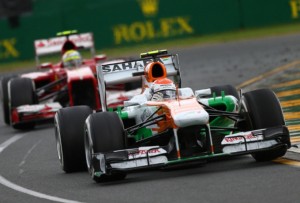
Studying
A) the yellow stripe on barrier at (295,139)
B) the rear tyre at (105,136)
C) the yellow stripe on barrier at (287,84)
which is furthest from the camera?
the yellow stripe on barrier at (287,84)

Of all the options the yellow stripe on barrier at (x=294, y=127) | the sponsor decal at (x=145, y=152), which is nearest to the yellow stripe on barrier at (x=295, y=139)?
the yellow stripe on barrier at (x=294, y=127)

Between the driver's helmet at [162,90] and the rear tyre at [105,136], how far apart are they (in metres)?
0.97

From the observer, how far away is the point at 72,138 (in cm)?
1354

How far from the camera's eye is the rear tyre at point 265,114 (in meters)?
12.6

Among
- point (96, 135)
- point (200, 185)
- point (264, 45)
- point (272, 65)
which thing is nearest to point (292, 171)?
point (200, 185)

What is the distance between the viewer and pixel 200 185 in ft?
37.0

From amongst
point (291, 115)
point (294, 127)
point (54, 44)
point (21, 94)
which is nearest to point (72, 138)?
point (294, 127)

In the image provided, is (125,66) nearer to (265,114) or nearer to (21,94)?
(265,114)

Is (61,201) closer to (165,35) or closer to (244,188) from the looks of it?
(244,188)

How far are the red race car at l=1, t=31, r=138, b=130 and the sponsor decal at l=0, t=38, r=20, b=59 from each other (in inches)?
622

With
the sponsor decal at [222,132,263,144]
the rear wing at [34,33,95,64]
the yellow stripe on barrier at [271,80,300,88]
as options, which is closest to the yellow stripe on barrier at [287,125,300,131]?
the sponsor decal at [222,132,263,144]

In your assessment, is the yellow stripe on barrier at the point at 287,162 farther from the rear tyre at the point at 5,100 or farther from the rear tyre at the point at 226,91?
the rear tyre at the point at 5,100

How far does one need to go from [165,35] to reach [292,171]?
87.4 ft

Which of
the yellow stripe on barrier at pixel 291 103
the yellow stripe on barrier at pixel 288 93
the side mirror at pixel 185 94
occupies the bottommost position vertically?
the yellow stripe on barrier at pixel 288 93
